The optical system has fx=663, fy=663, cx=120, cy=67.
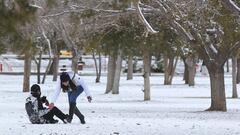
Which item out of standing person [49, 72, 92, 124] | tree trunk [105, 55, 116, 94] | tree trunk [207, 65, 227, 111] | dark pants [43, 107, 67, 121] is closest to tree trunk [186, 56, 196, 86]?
tree trunk [105, 55, 116, 94]

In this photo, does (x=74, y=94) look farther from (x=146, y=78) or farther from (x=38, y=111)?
(x=146, y=78)

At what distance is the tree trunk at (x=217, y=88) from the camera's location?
2017 centimetres

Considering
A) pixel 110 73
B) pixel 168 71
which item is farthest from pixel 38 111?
pixel 168 71

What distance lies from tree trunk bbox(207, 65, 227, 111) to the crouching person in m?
6.57

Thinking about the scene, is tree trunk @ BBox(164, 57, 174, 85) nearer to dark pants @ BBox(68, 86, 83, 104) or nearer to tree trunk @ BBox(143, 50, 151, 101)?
tree trunk @ BBox(143, 50, 151, 101)

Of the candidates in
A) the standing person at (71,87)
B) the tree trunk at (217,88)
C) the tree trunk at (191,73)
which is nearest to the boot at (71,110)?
the standing person at (71,87)

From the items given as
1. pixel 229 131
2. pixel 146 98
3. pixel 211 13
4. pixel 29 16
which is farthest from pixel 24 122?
pixel 146 98

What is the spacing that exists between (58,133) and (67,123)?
1.95 metres

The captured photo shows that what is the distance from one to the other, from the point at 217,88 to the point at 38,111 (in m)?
7.16

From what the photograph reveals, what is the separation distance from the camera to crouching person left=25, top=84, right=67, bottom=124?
1499 cm

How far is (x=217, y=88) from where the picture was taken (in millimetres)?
20281

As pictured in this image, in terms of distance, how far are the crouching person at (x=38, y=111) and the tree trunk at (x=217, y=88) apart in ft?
21.6

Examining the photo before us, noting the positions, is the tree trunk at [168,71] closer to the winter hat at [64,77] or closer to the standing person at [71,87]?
the standing person at [71,87]

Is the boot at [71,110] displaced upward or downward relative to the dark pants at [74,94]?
downward
